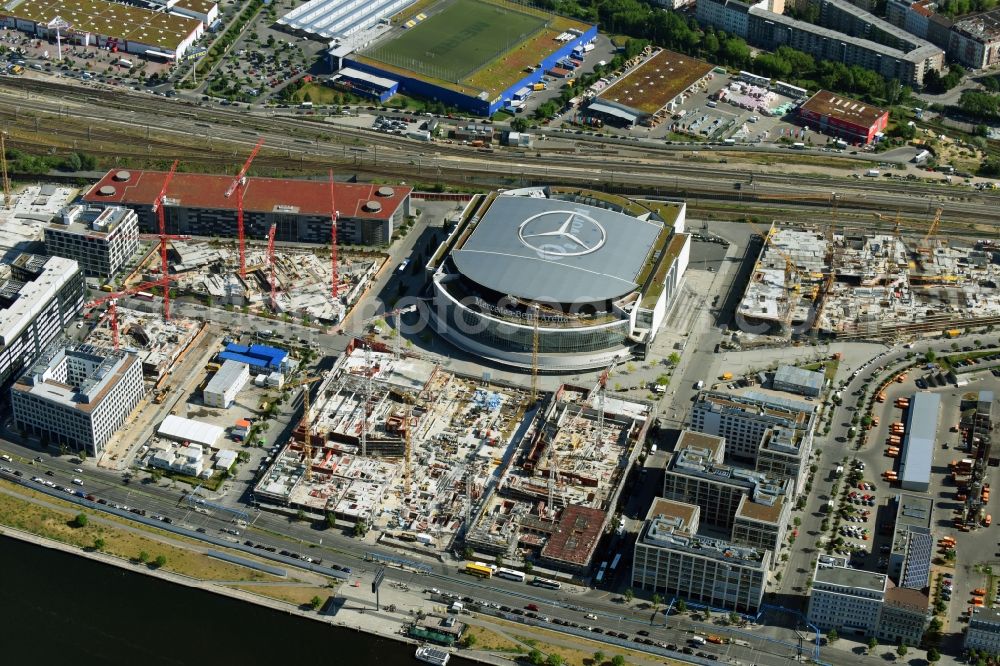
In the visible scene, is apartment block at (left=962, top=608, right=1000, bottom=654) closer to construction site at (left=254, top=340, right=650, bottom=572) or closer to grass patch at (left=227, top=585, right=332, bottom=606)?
construction site at (left=254, top=340, right=650, bottom=572)

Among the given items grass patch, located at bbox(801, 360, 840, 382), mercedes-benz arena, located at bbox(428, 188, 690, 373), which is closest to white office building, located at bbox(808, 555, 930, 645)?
grass patch, located at bbox(801, 360, 840, 382)

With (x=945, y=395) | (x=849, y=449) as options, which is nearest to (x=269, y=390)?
(x=849, y=449)

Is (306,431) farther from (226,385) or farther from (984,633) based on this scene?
(984,633)

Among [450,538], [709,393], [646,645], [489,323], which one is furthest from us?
[489,323]

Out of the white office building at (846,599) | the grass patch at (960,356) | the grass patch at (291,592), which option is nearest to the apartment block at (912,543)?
the white office building at (846,599)

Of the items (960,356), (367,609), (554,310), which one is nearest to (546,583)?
(367,609)

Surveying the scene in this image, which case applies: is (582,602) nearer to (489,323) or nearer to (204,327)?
(489,323)

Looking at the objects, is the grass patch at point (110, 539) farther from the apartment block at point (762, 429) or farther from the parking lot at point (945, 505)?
the parking lot at point (945, 505)
